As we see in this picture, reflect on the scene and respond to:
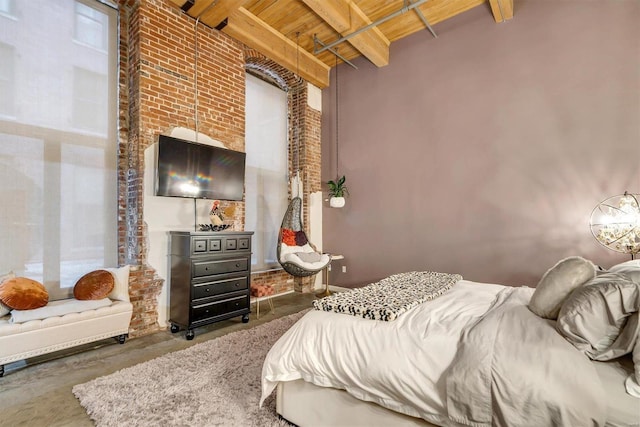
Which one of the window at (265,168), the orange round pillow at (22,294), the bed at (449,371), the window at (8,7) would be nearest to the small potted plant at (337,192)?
the window at (265,168)

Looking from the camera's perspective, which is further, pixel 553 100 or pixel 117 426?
pixel 553 100

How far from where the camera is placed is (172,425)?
5.63ft

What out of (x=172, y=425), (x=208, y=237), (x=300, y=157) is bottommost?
(x=172, y=425)

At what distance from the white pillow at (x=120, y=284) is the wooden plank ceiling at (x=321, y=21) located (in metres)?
2.87

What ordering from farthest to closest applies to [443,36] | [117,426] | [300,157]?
1. [300,157]
2. [443,36]
3. [117,426]

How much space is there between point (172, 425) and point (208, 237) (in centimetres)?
175

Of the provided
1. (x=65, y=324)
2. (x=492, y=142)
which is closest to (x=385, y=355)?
(x=65, y=324)

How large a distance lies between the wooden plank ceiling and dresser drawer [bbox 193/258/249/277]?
2738mm

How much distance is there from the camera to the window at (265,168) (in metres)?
4.52

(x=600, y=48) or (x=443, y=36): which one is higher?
(x=443, y=36)

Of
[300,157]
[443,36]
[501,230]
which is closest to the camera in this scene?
[501,230]

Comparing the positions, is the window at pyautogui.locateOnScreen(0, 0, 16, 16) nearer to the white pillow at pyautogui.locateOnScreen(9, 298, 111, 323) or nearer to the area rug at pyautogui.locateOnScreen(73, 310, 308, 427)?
the white pillow at pyautogui.locateOnScreen(9, 298, 111, 323)

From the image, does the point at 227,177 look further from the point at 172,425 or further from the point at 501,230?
the point at 501,230

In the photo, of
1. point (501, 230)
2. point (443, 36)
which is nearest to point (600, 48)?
point (443, 36)
